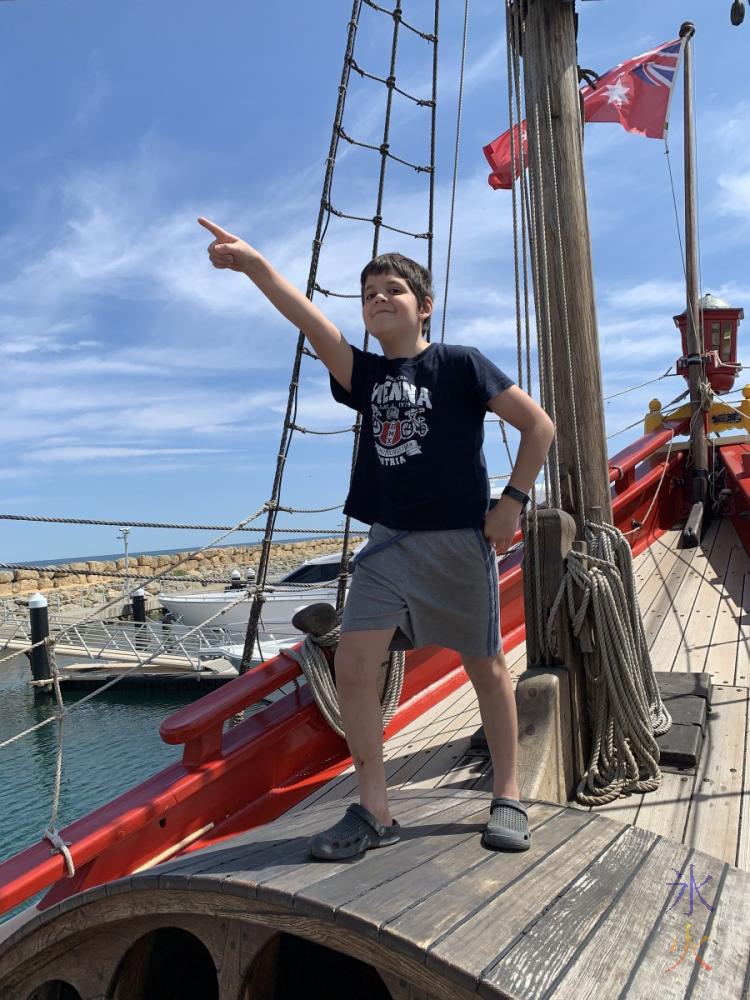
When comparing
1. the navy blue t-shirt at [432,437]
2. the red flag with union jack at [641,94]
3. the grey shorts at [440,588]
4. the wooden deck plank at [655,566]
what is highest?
the red flag with union jack at [641,94]

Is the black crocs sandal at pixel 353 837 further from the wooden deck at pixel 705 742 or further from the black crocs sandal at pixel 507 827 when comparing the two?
the wooden deck at pixel 705 742

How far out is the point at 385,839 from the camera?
5.42 ft

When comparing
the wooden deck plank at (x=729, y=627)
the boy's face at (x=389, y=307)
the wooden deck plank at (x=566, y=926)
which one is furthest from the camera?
the wooden deck plank at (x=729, y=627)

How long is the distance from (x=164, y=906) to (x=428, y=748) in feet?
4.73

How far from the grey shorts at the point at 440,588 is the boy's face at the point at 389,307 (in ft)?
1.66

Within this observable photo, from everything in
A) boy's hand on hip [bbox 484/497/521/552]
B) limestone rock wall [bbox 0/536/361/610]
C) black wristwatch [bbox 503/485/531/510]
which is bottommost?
limestone rock wall [bbox 0/536/361/610]

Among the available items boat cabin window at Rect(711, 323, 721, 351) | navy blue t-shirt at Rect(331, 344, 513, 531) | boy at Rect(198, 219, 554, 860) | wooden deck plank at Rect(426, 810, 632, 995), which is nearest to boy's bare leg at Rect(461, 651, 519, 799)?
boy at Rect(198, 219, 554, 860)

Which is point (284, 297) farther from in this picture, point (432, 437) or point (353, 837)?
point (353, 837)

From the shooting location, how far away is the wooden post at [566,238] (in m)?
2.59

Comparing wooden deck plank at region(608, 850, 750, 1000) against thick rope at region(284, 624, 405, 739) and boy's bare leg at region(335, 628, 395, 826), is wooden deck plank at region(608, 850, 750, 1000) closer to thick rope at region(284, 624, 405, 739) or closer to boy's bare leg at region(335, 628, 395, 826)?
boy's bare leg at region(335, 628, 395, 826)

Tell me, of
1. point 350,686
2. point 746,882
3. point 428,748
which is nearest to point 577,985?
point 746,882

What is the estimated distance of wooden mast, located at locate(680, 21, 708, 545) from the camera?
634cm

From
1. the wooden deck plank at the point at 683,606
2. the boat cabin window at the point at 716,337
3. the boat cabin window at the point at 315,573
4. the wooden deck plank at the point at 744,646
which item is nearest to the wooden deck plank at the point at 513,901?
the wooden deck plank at the point at 744,646

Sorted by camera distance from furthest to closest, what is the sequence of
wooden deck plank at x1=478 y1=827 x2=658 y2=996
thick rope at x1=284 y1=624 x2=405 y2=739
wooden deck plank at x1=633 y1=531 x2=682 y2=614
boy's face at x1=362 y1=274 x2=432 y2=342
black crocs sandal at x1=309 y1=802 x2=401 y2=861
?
1. wooden deck plank at x1=633 y1=531 x2=682 y2=614
2. thick rope at x1=284 y1=624 x2=405 y2=739
3. boy's face at x1=362 y1=274 x2=432 y2=342
4. black crocs sandal at x1=309 y1=802 x2=401 y2=861
5. wooden deck plank at x1=478 y1=827 x2=658 y2=996
